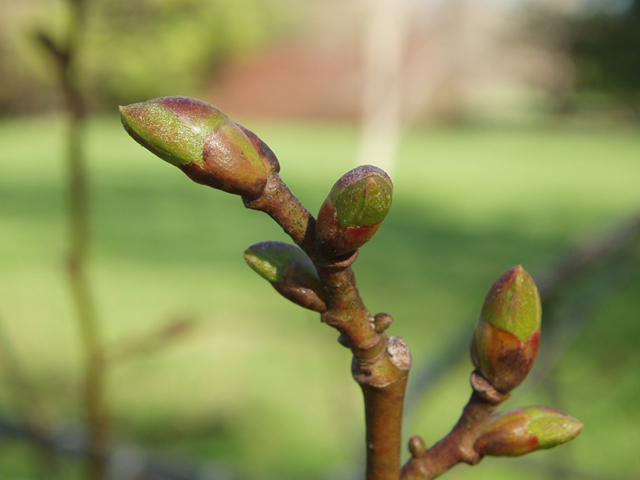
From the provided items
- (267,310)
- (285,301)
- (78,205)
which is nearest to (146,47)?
(285,301)

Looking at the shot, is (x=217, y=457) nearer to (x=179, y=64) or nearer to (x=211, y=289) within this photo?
(x=211, y=289)

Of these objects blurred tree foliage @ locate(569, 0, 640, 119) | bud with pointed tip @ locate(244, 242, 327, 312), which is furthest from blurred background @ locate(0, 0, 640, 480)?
bud with pointed tip @ locate(244, 242, 327, 312)

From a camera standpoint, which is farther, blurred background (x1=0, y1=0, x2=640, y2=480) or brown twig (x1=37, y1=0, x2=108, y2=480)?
blurred background (x1=0, y1=0, x2=640, y2=480)

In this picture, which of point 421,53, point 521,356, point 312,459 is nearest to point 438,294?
point 312,459

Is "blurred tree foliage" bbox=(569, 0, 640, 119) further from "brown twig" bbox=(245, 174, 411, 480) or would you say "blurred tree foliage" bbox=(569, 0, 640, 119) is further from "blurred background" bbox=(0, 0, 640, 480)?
"brown twig" bbox=(245, 174, 411, 480)

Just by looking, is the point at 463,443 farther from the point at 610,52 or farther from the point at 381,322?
the point at 610,52

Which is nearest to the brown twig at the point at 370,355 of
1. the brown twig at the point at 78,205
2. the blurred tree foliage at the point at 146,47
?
the brown twig at the point at 78,205

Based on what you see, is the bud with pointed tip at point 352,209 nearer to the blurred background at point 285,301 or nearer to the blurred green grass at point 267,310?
the blurred background at point 285,301
